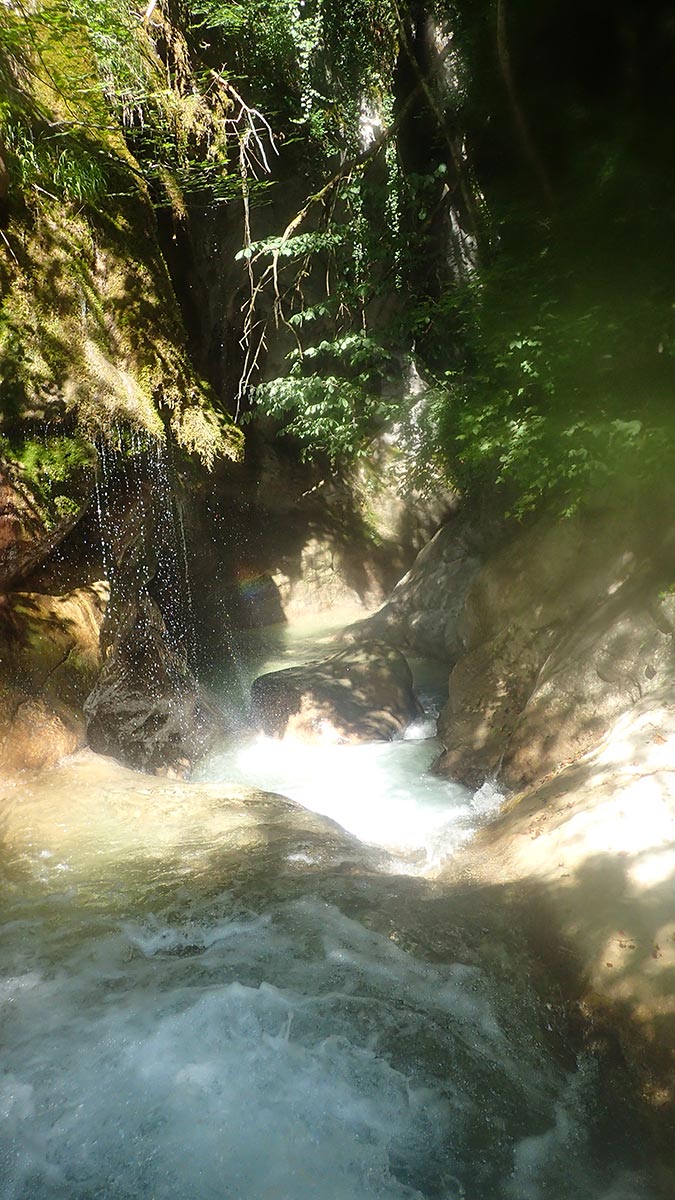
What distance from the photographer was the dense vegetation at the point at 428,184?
17.0ft

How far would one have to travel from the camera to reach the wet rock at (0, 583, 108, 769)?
5.61 m

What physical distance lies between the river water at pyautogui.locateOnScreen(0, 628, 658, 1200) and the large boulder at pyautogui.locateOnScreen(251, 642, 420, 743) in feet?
13.6

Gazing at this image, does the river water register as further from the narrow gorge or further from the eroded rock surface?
the eroded rock surface

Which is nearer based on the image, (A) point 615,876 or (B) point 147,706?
(A) point 615,876

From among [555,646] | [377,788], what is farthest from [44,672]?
[555,646]

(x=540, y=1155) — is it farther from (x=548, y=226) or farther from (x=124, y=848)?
(x=548, y=226)

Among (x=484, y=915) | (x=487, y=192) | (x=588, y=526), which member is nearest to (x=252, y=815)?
(x=484, y=915)

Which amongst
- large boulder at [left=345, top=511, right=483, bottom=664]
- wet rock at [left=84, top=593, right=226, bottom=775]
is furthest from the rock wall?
wet rock at [left=84, top=593, right=226, bottom=775]

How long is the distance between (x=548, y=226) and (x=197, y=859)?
5950 millimetres

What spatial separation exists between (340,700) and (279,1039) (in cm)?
605

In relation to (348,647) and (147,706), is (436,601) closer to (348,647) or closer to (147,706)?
(348,647)

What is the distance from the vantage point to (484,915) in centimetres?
341

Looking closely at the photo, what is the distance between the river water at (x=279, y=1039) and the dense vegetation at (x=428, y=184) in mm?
3834

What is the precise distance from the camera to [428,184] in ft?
33.6
